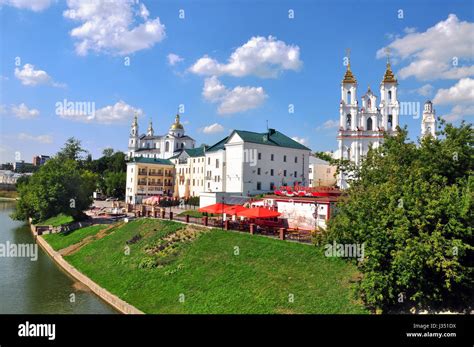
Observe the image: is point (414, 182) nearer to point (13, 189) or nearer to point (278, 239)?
point (278, 239)

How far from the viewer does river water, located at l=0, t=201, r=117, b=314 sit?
72.2 ft

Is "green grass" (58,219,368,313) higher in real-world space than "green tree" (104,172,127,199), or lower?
lower

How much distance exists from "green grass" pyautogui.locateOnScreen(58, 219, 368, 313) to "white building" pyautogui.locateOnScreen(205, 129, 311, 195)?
22577 millimetres

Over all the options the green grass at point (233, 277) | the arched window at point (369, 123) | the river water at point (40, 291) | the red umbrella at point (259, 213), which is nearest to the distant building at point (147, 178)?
the river water at point (40, 291)

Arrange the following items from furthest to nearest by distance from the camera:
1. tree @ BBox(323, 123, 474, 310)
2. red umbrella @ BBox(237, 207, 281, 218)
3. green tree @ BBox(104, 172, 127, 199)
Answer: green tree @ BBox(104, 172, 127, 199), red umbrella @ BBox(237, 207, 281, 218), tree @ BBox(323, 123, 474, 310)

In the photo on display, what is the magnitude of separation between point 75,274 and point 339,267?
2102 centimetres

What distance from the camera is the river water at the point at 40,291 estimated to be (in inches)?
867

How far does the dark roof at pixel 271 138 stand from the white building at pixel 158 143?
43.9 m

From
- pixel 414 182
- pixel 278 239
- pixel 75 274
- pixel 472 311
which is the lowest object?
pixel 75 274

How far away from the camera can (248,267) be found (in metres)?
22.1

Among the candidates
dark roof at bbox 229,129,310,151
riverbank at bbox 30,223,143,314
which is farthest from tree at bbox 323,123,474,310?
dark roof at bbox 229,129,310,151

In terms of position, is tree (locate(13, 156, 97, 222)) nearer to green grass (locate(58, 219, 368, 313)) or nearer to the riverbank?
the riverbank

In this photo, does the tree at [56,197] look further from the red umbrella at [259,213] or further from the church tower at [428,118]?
the church tower at [428,118]
